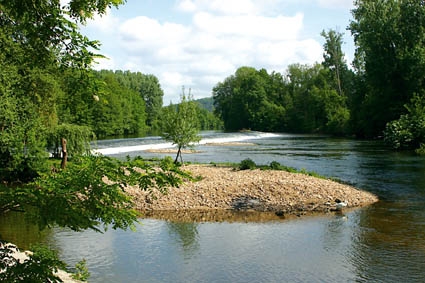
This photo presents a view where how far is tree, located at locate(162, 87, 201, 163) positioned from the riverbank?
9.29m

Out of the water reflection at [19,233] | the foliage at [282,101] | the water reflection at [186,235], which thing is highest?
the foliage at [282,101]

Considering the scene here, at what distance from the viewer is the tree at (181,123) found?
103 feet

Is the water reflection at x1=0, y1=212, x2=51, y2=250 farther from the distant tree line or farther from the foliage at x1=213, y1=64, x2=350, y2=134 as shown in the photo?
the foliage at x1=213, y1=64, x2=350, y2=134

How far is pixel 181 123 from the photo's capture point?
103ft

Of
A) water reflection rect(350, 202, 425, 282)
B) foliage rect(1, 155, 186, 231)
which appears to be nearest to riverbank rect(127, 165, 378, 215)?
water reflection rect(350, 202, 425, 282)

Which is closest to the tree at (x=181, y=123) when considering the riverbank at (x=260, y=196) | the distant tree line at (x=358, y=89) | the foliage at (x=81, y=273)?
the riverbank at (x=260, y=196)

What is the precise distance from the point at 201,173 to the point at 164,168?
20664 millimetres

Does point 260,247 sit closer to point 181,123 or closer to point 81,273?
point 81,273

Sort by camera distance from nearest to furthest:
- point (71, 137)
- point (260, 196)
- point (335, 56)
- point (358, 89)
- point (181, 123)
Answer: point (260, 196)
point (71, 137)
point (181, 123)
point (358, 89)
point (335, 56)

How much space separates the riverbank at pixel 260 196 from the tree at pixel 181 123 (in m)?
9.29

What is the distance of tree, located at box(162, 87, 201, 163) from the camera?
3141 cm

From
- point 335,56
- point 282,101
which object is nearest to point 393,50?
point 335,56

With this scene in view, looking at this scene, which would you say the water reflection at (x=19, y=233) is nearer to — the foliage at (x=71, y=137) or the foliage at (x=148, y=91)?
the foliage at (x=71, y=137)

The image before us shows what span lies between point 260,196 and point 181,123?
41.2 ft
